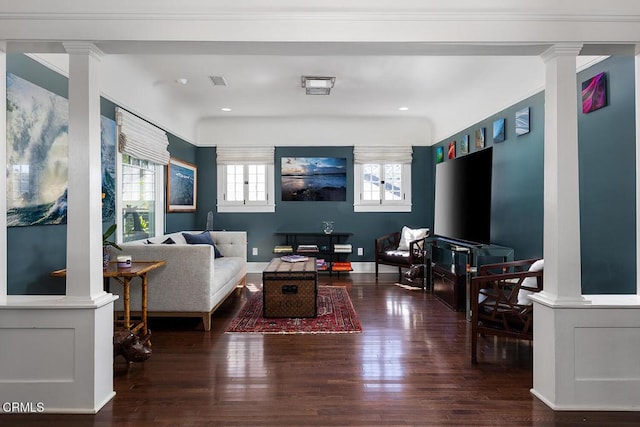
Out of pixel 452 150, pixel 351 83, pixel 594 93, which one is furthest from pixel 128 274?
pixel 452 150

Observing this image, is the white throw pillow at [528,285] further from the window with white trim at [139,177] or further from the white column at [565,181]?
the window with white trim at [139,177]

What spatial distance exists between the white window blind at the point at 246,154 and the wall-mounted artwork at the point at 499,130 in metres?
3.67

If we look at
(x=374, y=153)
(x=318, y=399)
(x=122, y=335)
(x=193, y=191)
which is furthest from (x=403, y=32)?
(x=193, y=191)

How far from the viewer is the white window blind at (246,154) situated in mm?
6988

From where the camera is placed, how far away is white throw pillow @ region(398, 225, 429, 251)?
6384mm

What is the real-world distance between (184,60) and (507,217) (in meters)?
3.88

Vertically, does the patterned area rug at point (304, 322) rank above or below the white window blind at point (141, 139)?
below

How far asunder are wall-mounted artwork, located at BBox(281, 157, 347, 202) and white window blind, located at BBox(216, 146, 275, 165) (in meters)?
0.30

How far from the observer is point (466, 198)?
4.59 metres

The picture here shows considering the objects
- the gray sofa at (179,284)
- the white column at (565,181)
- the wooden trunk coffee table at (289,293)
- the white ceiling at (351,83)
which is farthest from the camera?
the white ceiling at (351,83)

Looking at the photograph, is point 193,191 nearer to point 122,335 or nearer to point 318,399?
point 122,335

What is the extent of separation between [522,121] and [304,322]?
300 centimetres

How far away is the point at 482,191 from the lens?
4211 mm

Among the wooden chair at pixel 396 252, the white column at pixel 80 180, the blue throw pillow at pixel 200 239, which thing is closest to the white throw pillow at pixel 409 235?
the wooden chair at pixel 396 252
